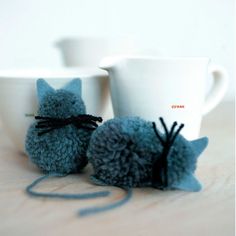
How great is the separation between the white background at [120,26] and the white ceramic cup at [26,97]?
0.39m

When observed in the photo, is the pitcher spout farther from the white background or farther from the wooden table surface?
the white background

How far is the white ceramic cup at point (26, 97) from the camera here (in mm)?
368

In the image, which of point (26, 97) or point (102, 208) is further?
point (26, 97)

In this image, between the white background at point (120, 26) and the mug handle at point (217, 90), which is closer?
the mug handle at point (217, 90)

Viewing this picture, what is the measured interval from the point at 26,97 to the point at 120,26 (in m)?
0.47

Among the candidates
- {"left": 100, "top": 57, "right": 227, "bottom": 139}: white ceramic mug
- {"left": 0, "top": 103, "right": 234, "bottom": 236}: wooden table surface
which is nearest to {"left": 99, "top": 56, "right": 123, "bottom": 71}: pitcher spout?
{"left": 100, "top": 57, "right": 227, "bottom": 139}: white ceramic mug

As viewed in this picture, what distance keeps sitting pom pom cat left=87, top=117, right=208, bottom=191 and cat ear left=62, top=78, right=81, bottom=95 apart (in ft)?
0.20

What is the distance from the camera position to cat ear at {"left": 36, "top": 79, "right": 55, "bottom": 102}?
35 cm

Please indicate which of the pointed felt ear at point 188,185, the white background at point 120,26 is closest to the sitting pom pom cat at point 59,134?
the pointed felt ear at point 188,185

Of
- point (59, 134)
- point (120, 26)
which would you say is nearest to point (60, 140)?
point (59, 134)

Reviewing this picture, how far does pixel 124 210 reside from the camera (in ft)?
0.88

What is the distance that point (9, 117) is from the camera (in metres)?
0.39

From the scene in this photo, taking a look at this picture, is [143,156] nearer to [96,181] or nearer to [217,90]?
[96,181]

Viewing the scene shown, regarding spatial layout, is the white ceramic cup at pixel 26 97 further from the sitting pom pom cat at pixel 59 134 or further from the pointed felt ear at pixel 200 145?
the pointed felt ear at pixel 200 145
